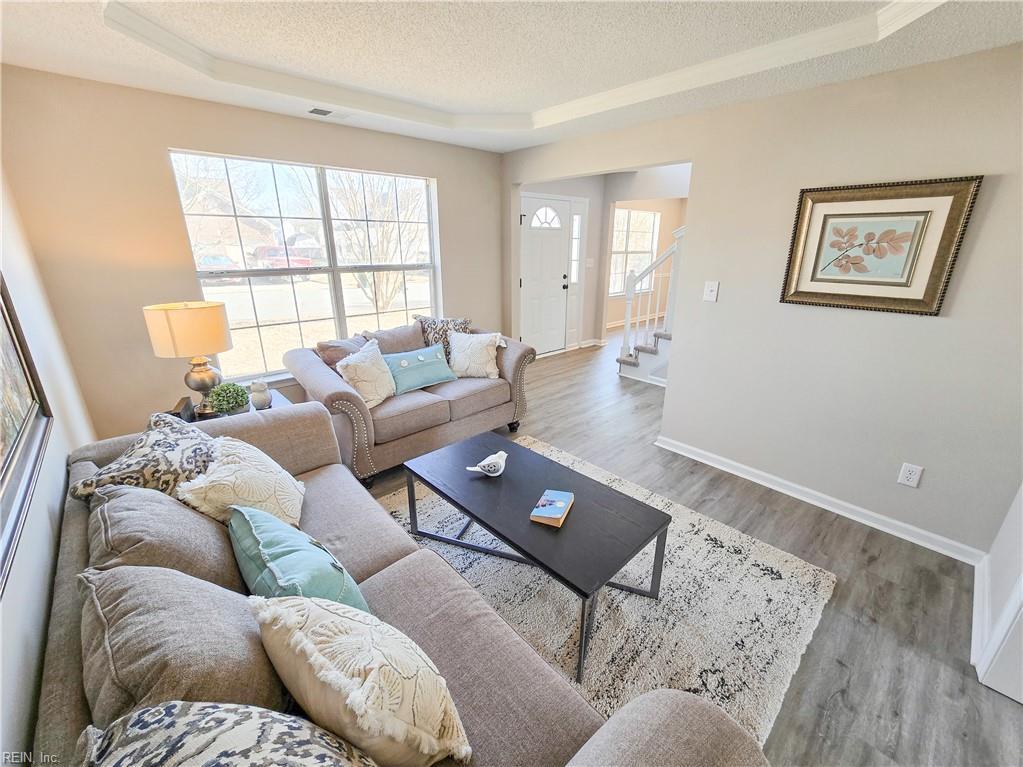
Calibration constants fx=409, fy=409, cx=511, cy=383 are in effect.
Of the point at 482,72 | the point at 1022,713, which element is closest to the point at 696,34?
the point at 482,72

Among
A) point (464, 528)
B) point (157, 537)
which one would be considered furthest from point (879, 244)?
point (157, 537)

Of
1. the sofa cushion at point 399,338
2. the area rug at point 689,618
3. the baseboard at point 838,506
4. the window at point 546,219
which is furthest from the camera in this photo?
the window at point 546,219

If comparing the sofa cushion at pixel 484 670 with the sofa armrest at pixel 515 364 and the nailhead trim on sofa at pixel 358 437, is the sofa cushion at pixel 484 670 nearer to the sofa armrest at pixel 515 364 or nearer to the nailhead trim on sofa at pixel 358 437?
the nailhead trim on sofa at pixel 358 437

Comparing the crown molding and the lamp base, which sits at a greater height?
the crown molding

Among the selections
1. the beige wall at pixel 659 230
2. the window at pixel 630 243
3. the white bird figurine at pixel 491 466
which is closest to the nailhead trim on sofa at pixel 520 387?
the white bird figurine at pixel 491 466

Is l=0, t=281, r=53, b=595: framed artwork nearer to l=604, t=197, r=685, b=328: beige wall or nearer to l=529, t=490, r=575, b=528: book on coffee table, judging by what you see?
l=529, t=490, r=575, b=528: book on coffee table

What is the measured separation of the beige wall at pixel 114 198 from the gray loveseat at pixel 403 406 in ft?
2.83

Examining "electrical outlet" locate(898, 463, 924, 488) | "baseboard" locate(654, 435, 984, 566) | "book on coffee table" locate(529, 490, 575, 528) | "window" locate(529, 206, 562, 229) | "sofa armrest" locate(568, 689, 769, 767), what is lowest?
"baseboard" locate(654, 435, 984, 566)

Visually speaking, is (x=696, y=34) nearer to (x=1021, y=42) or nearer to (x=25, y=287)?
(x=1021, y=42)

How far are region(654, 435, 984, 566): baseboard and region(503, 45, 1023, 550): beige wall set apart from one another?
0.11 ft

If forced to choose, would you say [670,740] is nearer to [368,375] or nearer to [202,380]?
[368,375]

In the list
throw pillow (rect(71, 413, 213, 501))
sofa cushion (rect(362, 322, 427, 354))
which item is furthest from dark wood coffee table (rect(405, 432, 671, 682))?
sofa cushion (rect(362, 322, 427, 354))

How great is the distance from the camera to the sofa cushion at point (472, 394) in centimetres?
288

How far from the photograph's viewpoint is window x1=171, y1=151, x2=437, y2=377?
2719 millimetres
